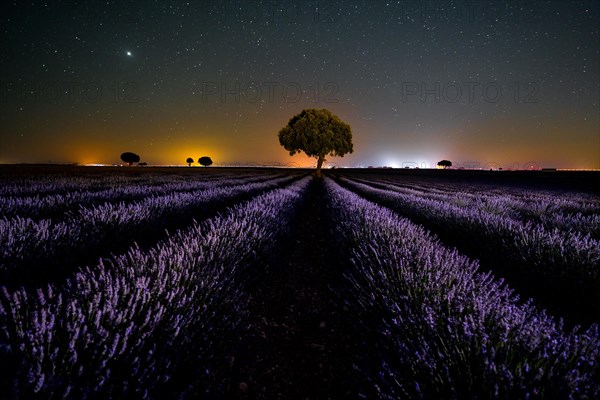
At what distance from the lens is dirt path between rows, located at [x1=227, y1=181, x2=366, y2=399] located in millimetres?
1693

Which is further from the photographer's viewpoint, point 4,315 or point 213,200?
point 213,200

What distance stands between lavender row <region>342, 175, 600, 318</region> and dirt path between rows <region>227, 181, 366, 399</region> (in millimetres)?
1977

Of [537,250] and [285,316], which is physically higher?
[537,250]

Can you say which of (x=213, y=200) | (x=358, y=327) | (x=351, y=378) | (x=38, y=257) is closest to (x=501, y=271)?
A: (x=358, y=327)

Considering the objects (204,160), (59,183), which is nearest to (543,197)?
(59,183)

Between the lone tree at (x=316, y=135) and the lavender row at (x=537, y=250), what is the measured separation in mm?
26695

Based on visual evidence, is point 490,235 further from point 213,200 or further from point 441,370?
point 213,200

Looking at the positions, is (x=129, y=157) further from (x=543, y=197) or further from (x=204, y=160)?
(x=543, y=197)

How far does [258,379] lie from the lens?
1.76m

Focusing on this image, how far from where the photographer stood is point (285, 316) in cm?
255

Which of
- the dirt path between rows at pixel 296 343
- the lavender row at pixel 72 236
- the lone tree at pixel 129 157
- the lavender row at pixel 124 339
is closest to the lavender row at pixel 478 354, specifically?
the dirt path between rows at pixel 296 343

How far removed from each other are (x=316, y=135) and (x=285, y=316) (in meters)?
28.9

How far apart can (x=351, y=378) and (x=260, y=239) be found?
1.80 meters

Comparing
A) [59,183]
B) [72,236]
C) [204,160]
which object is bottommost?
[72,236]
